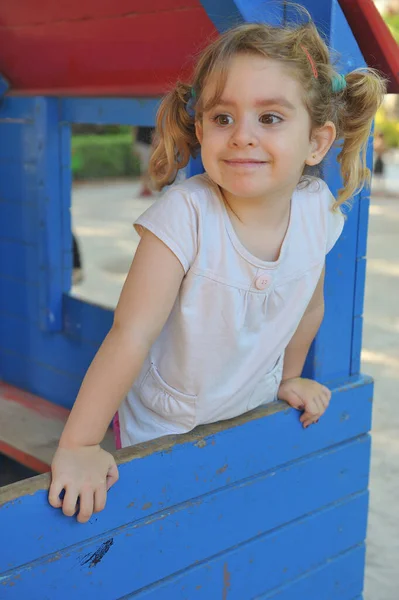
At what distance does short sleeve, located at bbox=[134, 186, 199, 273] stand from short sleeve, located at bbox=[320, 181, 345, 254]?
1.08ft

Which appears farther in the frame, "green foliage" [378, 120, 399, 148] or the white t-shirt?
"green foliage" [378, 120, 399, 148]

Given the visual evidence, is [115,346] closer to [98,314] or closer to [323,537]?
[323,537]

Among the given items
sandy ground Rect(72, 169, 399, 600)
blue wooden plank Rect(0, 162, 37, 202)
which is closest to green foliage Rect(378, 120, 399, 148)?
sandy ground Rect(72, 169, 399, 600)

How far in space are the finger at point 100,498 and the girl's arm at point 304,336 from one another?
588 millimetres

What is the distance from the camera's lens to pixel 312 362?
1.85m

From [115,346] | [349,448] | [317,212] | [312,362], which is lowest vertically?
[349,448]

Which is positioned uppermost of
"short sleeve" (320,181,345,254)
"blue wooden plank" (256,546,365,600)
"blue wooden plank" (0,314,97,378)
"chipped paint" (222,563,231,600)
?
"short sleeve" (320,181,345,254)

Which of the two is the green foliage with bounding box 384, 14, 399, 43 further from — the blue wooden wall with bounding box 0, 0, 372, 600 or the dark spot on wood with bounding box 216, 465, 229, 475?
the dark spot on wood with bounding box 216, 465, 229, 475

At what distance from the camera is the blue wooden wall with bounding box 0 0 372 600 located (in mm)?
1369

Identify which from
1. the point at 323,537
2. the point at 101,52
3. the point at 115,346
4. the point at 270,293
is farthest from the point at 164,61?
the point at 323,537

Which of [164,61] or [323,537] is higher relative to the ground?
[164,61]

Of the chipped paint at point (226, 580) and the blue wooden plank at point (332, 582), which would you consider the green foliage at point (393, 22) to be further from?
the chipped paint at point (226, 580)

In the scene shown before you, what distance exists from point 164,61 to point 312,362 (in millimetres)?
839

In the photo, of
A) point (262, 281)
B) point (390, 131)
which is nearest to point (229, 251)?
point (262, 281)
